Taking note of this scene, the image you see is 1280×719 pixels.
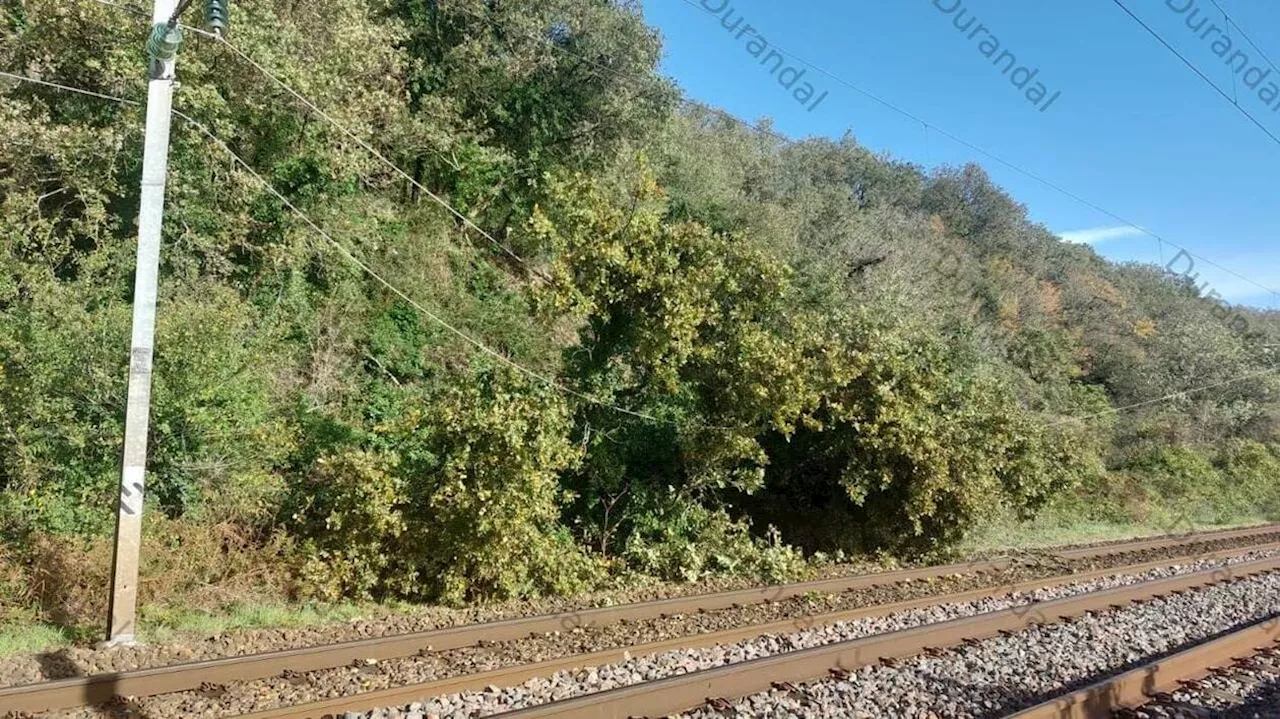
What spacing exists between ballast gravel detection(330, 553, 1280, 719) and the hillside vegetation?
3.71 metres

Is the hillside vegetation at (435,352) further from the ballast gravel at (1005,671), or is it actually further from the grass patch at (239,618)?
the ballast gravel at (1005,671)

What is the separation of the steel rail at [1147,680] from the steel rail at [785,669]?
1.84m

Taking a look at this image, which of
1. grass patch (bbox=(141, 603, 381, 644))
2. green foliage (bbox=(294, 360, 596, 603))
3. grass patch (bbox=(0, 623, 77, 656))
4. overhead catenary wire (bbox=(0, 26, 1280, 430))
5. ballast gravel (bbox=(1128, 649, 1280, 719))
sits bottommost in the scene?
grass patch (bbox=(141, 603, 381, 644))

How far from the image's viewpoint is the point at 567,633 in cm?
880

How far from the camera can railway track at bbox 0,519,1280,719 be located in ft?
19.7

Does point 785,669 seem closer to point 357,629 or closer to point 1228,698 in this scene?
point 1228,698

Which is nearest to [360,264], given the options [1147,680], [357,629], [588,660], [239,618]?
[239,618]

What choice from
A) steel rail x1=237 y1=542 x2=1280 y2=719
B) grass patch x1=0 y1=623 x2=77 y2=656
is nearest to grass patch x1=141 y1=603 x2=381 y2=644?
grass patch x1=0 y1=623 x2=77 y2=656

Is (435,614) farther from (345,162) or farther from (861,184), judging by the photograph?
(861,184)

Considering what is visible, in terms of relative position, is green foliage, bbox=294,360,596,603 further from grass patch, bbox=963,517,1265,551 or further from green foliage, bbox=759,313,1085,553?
grass patch, bbox=963,517,1265,551

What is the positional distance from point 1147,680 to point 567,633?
5773 mm

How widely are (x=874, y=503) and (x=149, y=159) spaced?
45.8 ft

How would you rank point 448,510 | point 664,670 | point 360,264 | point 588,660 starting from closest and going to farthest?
point 664,670 → point 588,660 → point 448,510 → point 360,264

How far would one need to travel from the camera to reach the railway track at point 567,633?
602 centimetres
